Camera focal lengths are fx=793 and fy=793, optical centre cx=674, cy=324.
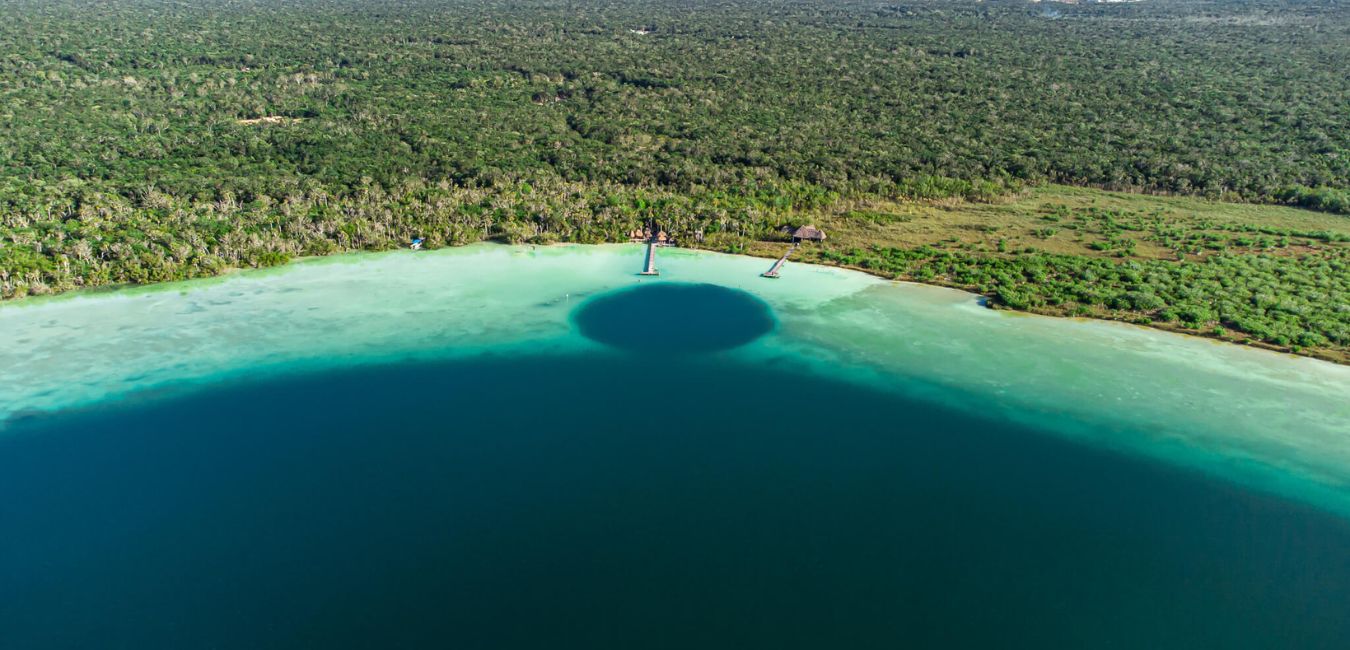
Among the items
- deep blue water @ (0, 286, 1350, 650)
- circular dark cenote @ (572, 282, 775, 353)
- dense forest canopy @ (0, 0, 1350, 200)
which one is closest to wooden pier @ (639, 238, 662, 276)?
circular dark cenote @ (572, 282, 775, 353)

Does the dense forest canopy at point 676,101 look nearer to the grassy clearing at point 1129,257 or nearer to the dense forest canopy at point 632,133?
the dense forest canopy at point 632,133

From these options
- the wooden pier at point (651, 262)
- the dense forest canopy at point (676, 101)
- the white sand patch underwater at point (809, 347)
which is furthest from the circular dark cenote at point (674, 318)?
the dense forest canopy at point (676, 101)

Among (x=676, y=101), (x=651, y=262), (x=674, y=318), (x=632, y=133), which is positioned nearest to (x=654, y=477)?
(x=674, y=318)

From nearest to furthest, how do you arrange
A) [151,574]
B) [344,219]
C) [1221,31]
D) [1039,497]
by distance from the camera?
[151,574] → [1039,497] → [344,219] → [1221,31]

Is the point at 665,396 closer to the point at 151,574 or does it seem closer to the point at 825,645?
the point at 825,645

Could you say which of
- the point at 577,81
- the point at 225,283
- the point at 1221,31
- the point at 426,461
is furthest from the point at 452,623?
the point at 1221,31

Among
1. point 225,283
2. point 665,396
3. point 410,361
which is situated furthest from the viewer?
point 225,283

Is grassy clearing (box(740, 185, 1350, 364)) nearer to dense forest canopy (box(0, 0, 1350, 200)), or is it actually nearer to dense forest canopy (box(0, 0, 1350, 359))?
dense forest canopy (box(0, 0, 1350, 359))
